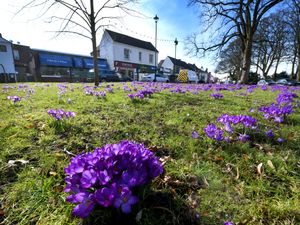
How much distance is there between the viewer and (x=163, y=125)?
3264mm

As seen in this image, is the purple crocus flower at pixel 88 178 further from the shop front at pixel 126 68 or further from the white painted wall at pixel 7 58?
the white painted wall at pixel 7 58

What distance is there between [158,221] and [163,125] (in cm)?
205

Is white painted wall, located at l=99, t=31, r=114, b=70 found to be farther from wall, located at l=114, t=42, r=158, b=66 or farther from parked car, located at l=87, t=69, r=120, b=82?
parked car, located at l=87, t=69, r=120, b=82

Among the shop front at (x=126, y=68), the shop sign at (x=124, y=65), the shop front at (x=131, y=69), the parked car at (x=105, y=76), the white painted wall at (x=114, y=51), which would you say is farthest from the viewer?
the shop front at (x=131, y=69)

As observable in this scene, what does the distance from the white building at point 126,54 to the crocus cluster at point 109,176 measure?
117ft

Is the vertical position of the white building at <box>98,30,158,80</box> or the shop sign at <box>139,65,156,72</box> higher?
the white building at <box>98,30,158,80</box>

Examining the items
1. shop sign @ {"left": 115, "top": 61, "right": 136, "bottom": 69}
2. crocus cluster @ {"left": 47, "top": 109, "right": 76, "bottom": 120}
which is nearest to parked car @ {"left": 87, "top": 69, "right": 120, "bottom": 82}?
shop sign @ {"left": 115, "top": 61, "right": 136, "bottom": 69}

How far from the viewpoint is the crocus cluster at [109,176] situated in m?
1.07

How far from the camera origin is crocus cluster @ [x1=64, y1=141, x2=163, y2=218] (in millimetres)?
1070

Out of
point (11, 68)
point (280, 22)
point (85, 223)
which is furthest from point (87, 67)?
point (85, 223)

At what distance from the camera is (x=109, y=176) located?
3.82 feet

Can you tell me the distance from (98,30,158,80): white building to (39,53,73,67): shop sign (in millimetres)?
7591

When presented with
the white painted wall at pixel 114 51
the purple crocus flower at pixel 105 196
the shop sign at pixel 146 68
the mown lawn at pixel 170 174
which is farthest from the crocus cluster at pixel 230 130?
the shop sign at pixel 146 68

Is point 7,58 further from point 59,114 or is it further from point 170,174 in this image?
point 170,174
